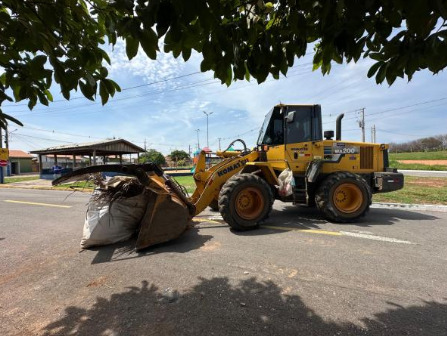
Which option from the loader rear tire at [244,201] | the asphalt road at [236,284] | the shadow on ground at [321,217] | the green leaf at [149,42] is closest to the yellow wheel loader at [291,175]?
the loader rear tire at [244,201]

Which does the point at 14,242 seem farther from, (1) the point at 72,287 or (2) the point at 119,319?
(2) the point at 119,319

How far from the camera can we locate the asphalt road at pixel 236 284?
2279mm

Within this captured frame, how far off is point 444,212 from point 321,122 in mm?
4038

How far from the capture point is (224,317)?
2.37 metres

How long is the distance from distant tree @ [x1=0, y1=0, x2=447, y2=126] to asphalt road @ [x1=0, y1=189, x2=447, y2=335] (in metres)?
1.95

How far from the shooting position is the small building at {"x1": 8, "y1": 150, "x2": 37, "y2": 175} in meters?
49.4

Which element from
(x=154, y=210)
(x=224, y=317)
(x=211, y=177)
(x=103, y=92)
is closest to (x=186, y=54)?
(x=103, y=92)

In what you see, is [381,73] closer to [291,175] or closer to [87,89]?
[87,89]

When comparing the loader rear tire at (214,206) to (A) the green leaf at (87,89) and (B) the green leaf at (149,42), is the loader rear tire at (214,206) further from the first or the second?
(B) the green leaf at (149,42)

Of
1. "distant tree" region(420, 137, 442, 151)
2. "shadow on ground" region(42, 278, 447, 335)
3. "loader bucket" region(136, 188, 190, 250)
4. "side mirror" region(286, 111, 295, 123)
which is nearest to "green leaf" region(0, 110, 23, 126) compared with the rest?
"shadow on ground" region(42, 278, 447, 335)

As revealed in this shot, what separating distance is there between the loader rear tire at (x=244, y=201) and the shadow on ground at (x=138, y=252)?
648 mm

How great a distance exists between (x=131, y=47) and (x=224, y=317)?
232 cm

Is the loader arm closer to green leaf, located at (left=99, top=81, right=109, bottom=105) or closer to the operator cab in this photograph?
the operator cab

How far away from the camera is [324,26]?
1802 millimetres
